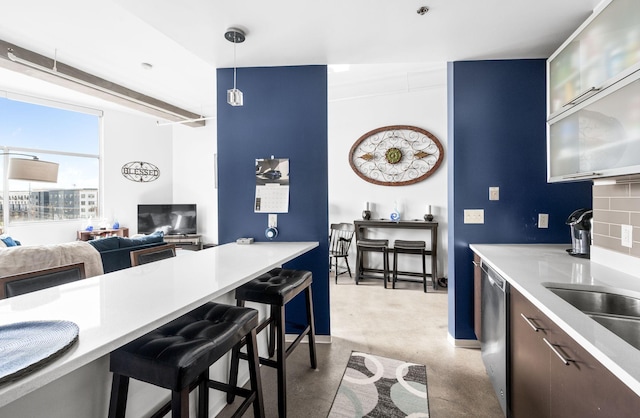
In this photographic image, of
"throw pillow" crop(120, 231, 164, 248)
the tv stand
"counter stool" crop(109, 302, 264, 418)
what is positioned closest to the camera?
"counter stool" crop(109, 302, 264, 418)

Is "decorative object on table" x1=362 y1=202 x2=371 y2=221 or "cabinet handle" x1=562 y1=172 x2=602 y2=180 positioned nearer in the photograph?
"cabinet handle" x1=562 y1=172 x2=602 y2=180

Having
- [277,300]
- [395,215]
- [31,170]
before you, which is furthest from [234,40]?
[31,170]

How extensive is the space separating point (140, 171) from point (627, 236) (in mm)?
7034

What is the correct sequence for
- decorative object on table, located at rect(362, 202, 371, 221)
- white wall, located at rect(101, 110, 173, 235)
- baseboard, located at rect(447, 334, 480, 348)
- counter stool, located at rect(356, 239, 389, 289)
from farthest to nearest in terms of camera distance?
white wall, located at rect(101, 110, 173, 235) < decorative object on table, located at rect(362, 202, 371, 221) < counter stool, located at rect(356, 239, 389, 289) < baseboard, located at rect(447, 334, 480, 348)

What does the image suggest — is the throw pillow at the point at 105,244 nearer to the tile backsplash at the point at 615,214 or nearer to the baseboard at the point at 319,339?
the baseboard at the point at 319,339

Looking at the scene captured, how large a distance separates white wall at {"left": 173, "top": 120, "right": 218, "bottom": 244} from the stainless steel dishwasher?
541cm

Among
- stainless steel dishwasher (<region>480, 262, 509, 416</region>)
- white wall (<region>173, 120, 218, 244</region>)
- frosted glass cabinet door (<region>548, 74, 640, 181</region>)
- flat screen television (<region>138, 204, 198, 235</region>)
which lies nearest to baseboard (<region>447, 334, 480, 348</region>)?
stainless steel dishwasher (<region>480, 262, 509, 416</region>)

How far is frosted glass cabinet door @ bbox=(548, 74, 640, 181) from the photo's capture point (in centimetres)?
127

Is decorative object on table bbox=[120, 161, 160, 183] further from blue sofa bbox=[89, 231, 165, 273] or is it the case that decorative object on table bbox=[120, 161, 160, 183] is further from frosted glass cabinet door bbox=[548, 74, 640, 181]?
frosted glass cabinet door bbox=[548, 74, 640, 181]

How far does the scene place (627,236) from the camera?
1.56 metres

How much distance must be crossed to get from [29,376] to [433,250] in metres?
4.19

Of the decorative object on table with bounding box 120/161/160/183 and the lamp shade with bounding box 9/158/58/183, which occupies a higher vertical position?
the decorative object on table with bounding box 120/161/160/183

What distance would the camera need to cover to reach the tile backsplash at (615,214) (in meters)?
1.52

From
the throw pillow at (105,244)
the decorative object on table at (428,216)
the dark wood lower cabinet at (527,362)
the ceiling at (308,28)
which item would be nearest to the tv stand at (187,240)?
the throw pillow at (105,244)
